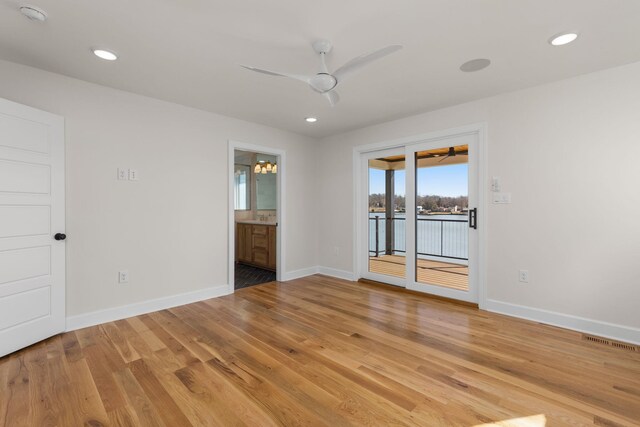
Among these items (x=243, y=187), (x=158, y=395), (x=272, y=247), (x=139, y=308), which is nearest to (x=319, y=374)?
(x=158, y=395)

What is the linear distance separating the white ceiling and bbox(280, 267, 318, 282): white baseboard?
286 cm

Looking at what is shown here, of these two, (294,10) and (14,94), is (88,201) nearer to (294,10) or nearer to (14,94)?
(14,94)

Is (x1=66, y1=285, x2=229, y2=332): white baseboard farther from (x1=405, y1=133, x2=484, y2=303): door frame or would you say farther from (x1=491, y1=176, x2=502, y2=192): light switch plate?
(x1=491, y1=176, x2=502, y2=192): light switch plate

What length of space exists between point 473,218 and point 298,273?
289 centimetres

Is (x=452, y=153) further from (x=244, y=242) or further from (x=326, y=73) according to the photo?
(x=244, y=242)

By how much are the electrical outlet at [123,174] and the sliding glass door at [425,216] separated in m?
3.31

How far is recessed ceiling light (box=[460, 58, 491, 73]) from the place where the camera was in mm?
2604

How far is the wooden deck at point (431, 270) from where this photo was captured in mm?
4043

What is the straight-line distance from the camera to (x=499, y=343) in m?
2.62

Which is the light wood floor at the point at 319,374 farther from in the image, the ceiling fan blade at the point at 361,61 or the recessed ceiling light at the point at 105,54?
the recessed ceiling light at the point at 105,54

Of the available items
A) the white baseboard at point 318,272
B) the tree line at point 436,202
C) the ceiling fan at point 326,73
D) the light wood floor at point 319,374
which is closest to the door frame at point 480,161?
the tree line at point 436,202

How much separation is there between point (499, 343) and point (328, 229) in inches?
125

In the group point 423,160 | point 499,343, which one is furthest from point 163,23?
point 499,343

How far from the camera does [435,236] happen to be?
427 centimetres
